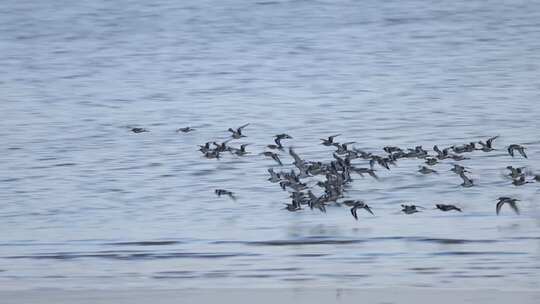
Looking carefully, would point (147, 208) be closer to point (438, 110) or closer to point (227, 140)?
point (227, 140)

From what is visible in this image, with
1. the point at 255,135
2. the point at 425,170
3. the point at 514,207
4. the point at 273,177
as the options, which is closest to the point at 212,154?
the point at 273,177

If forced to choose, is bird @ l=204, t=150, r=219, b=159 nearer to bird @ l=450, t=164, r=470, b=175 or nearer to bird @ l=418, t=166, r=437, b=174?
bird @ l=418, t=166, r=437, b=174

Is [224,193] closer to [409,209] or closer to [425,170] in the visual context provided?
[409,209]

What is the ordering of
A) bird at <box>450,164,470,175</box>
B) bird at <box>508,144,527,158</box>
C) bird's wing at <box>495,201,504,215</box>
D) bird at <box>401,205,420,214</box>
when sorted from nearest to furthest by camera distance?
bird's wing at <box>495,201,504,215</box>, bird at <box>401,205,420,214</box>, bird at <box>450,164,470,175</box>, bird at <box>508,144,527,158</box>

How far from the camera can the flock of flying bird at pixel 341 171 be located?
44.1ft

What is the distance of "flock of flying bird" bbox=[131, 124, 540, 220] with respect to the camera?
13445 mm

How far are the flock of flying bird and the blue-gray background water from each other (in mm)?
154

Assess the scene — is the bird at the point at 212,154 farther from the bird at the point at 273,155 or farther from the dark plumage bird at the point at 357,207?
the dark plumage bird at the point at 357,207

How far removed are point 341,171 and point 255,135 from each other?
4.97 meters

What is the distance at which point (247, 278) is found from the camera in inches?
404

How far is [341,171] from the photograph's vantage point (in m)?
15.3

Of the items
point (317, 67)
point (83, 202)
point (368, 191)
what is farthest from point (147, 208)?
point (317, 67)

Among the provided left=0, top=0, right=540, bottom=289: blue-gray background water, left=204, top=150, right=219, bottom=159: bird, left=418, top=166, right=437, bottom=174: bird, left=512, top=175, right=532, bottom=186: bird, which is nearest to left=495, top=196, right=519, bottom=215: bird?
left=0, top=0, right=540, bottom=289: blue-gray background water

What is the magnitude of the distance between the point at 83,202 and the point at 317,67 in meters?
16.0
